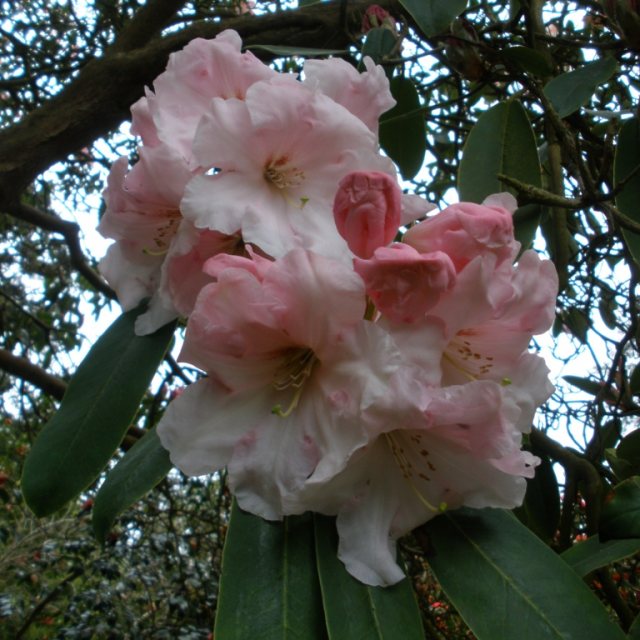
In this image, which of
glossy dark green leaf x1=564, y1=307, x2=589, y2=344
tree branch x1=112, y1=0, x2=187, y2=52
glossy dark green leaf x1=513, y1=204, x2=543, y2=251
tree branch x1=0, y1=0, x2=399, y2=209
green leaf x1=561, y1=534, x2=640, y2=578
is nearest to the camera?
green leaf x1=561, y1=534, x2=640, y2=578

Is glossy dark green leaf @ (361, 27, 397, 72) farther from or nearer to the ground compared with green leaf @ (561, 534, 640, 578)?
farther from the ground

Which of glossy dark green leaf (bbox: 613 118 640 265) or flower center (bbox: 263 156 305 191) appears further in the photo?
glossy dark green leaf (bbox: 613 118 640 265)

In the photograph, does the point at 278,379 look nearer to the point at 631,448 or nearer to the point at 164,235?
the point at 164,235

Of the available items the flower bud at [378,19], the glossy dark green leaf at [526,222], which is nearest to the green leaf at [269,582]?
the glossy dark green leaf at [526,222]

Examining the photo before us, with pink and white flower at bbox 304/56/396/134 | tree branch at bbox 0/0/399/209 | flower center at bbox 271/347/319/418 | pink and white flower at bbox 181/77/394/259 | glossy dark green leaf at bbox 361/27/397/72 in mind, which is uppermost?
tree branch at bbox 0/0/399/209

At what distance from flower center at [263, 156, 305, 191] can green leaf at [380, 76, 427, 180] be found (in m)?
0.37

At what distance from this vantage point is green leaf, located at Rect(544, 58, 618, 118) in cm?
96

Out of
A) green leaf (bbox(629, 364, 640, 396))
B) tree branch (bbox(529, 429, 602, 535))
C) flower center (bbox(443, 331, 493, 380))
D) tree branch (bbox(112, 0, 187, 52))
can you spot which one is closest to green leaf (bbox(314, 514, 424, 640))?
flower center (bbox(443, 331, 493, 380))

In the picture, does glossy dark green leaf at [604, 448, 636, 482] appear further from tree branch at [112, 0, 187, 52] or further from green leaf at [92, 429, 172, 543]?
tree branch at [112, 0, 187, 52]

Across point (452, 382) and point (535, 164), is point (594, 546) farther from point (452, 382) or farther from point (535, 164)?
point (535, 164)

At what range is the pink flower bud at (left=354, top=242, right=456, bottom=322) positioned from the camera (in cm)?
56

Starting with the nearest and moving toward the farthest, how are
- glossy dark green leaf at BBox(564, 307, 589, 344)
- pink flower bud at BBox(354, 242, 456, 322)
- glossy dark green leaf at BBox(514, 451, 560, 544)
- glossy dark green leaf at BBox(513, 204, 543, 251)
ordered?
1. pink flower bud at BBox(354, 242, 456, 322)
2. glossy dark green leaf at BBox(513, 204, 543, 251)
3. glossy dark green leaf at BBox(514, 451, 560, 544)
4. glossy dark green leaf at BBox(564, 307, 589, 344)

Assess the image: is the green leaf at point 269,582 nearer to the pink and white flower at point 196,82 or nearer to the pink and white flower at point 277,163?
the pink and white flower at point 277,163

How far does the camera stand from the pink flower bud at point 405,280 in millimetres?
559
